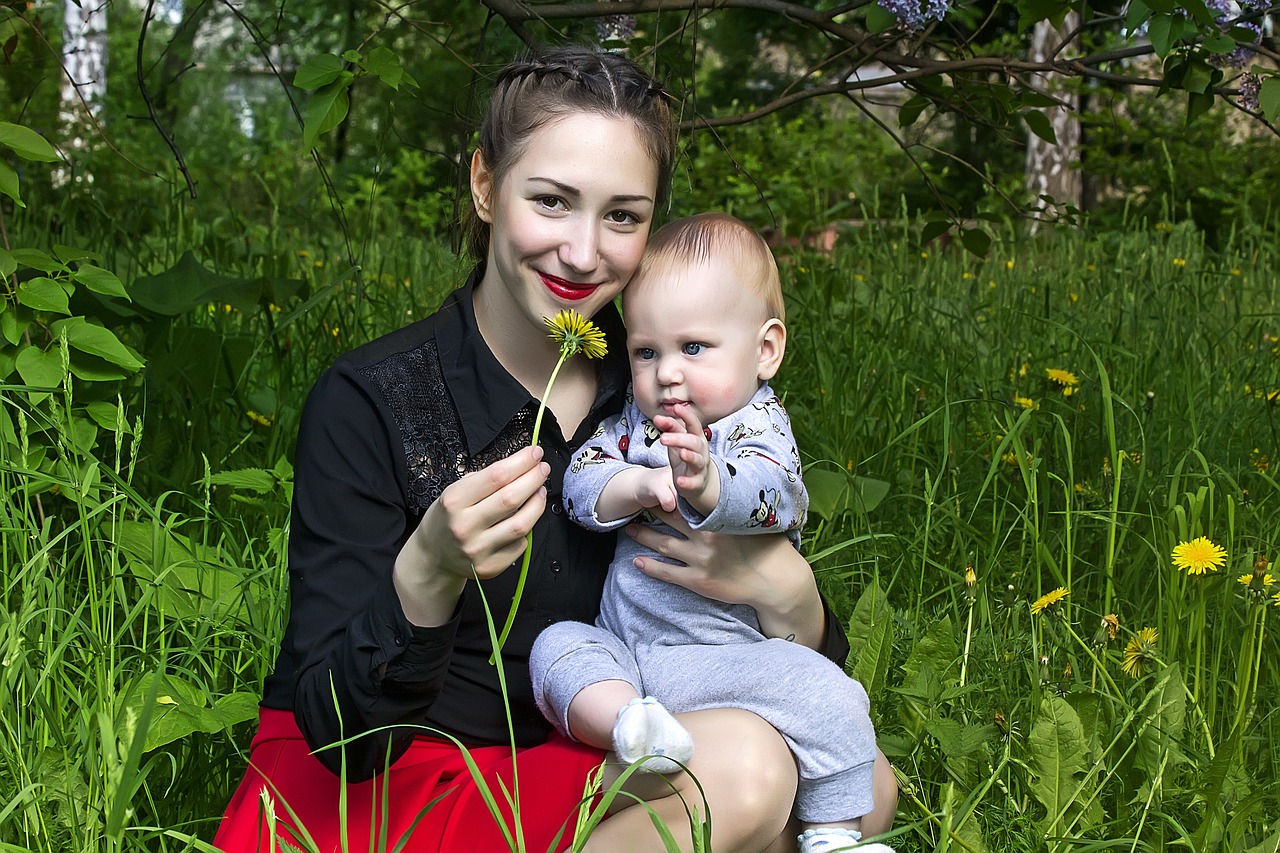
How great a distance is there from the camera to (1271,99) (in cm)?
195

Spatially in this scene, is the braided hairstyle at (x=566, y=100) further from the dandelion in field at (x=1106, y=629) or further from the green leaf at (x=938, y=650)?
the dandelion in field at (x=1106, y=629)

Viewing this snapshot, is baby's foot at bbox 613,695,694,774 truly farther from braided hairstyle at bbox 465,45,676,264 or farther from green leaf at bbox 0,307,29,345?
green leaf at bbox 0,307,29,345

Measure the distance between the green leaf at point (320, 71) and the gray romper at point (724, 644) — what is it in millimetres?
678

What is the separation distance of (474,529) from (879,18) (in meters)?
1.42

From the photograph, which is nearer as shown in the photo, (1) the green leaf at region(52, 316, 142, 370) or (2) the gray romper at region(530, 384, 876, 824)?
(2) the gray romper at region(530, 384, 876, 824)

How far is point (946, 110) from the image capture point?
2645 millimetres

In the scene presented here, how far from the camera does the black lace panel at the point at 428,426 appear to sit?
5.14 ft

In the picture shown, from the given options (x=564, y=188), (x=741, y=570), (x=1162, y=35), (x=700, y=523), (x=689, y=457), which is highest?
(x=1162, y=35)

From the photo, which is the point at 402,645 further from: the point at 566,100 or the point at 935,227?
the point at 935,227

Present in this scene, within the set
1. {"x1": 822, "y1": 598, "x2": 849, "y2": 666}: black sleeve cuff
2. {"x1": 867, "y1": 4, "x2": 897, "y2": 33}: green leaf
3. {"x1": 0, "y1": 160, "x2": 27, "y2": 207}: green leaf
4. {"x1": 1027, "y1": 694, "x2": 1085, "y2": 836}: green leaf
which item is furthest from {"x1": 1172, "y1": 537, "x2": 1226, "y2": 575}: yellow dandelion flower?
{"x1": 0, "y1": 160, "x2": 27, "y2": 207}: green leaf

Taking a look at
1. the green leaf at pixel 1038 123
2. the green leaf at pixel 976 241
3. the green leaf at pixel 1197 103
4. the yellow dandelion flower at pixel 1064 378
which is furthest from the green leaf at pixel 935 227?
the green leaf at pixel 1197 103

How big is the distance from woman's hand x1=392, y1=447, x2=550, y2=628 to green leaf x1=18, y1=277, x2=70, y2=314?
2.77 ft

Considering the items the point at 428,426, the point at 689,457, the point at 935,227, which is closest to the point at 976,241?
the point at 935,227

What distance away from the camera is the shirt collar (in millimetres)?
1597
